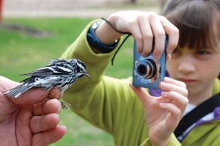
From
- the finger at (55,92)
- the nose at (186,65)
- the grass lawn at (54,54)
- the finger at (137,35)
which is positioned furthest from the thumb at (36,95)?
the grass lawn at (54,54)

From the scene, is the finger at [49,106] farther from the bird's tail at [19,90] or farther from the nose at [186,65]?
the nose at [186,65]

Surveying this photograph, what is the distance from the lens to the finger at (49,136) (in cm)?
159

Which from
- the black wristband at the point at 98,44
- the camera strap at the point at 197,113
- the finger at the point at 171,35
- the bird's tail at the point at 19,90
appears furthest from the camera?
the camera strap at the point at 197,113

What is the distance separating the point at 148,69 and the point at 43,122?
1.49 ft

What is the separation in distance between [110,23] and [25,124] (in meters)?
0.55

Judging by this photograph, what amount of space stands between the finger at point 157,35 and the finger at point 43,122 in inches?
17.3

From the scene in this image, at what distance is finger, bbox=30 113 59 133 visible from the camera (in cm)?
153

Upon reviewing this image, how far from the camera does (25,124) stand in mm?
1657

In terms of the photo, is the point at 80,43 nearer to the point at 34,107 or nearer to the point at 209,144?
the point at 34,107

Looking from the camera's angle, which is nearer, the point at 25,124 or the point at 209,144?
the point at 25,124

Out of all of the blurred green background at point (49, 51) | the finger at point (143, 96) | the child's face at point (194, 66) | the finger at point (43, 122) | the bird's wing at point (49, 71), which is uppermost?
the bird's wing at point (49, 71)

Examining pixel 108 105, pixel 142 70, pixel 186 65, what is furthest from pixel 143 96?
pixel 108 105

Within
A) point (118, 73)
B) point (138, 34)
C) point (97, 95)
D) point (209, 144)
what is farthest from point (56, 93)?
point (118, 73)

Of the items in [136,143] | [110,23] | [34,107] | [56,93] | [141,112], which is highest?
[110,23]
